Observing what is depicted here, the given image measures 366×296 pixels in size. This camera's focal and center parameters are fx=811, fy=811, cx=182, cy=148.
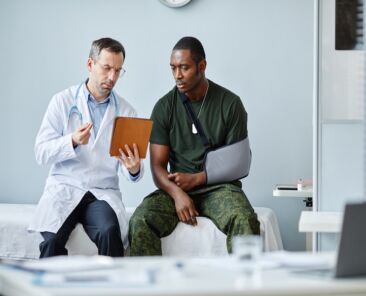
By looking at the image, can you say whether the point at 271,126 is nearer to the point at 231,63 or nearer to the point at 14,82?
the point at 231,63

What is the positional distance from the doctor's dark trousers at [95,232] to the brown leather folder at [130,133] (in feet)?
0.99

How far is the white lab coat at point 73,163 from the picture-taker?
155 inches

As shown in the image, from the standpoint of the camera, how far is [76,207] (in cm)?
400

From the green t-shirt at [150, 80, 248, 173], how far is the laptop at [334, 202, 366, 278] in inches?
88.9

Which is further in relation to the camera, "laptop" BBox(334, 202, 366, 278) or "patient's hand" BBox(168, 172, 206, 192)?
"patient's hand" BBox(168, 172, 206, 192)

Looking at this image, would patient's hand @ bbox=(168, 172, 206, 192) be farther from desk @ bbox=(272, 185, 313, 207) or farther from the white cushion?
desk @ bbox=(272, 185, 313, 207)

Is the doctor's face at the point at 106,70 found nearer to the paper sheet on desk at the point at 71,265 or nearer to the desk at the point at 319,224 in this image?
the desk at the point at 319,224

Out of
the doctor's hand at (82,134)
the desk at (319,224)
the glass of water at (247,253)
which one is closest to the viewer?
the glass of water at (247,253)

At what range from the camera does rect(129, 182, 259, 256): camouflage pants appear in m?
3.87

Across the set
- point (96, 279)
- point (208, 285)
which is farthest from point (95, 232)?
point (208, 285)

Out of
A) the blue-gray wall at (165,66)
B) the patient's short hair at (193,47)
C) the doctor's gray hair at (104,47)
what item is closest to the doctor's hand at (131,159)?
the doctor's gray hair at (104,47)

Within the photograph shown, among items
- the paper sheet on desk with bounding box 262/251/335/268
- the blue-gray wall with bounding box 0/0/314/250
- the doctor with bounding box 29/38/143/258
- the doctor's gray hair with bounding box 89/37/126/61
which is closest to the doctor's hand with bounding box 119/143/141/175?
the doctor with bounding box 29/38/143/258

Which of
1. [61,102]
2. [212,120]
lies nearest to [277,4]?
[212,120]

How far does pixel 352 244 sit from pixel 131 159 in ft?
6.97
